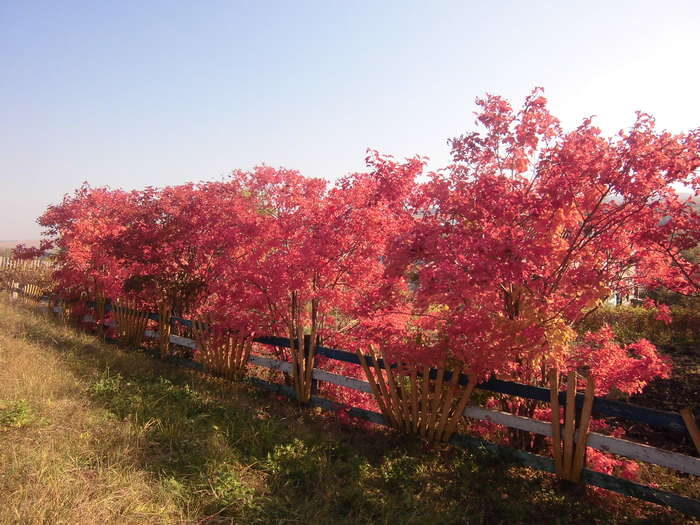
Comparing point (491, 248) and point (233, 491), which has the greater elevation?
point (491, 248)

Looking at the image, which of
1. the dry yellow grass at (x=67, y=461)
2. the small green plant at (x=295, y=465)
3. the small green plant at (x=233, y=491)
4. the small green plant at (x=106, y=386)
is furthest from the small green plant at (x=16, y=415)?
the small green plant at (x=295, y=465)

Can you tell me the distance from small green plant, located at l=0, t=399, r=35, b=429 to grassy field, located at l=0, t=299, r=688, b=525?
1 centimetres

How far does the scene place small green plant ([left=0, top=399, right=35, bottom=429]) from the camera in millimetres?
5000

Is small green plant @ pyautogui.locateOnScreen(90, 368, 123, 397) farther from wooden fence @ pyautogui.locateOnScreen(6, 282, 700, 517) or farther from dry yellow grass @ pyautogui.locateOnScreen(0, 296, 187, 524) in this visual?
wooden fence @ pyautogui.locateOnScreen(6, 282, 700, 517)

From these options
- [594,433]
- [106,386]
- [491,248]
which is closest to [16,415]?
[106,386]

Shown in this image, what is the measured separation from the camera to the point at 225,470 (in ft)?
15.8

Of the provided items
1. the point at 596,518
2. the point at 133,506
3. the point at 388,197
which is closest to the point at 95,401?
the point at 133,506

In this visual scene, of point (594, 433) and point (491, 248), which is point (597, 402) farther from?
point (491, 248)

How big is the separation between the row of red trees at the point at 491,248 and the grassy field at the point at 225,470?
1.33 metres

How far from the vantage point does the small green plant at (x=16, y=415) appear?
5000mm

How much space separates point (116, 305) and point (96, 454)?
864 cm

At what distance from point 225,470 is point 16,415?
2.52m

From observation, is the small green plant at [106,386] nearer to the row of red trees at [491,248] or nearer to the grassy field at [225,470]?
the grassy field at [225,470]

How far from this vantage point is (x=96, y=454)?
4.70 meters
